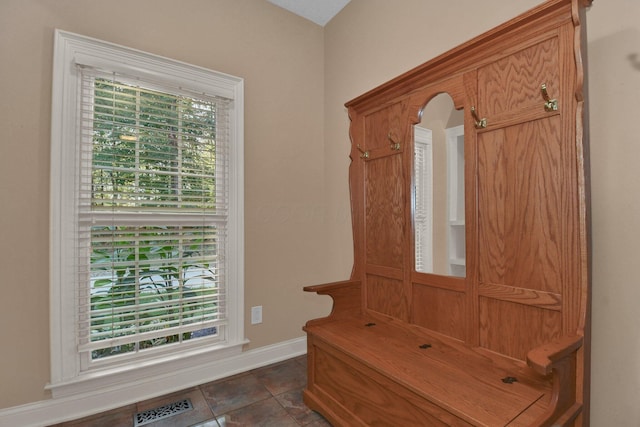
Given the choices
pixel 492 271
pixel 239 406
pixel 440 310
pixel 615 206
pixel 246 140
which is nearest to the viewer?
pixel 615 206

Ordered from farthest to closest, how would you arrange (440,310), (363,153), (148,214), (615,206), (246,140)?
(246,140), (363,153), (148,214), (440,310), (615,206)

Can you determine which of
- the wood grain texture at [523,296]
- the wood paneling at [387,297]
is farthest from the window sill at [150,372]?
the wood grain texture at [523,296]

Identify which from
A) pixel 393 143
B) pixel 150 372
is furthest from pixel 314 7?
pixel 150 372

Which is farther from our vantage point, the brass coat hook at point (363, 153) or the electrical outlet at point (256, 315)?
the electrical outlet at point (256, 315)

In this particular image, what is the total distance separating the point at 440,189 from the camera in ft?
5.28

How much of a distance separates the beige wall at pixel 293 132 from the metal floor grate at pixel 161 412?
535 millimetres

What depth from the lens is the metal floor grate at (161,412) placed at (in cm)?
168

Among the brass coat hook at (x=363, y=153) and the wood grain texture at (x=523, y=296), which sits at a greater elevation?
the brass coat hook at (x=363, y=153)

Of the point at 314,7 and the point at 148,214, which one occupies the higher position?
the point at 314,7

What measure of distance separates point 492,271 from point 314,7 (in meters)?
2.34

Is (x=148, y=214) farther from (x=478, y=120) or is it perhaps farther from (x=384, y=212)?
(x=478, y=120)

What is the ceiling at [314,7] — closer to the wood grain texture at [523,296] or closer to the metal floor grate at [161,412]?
the wood grain texture at [523,296]

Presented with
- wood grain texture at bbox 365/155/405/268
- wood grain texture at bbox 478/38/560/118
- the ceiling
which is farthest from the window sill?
the ceiling

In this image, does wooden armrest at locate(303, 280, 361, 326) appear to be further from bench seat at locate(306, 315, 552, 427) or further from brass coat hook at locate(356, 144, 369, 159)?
brass coat hook at locate(356, 144, 369, 159)
